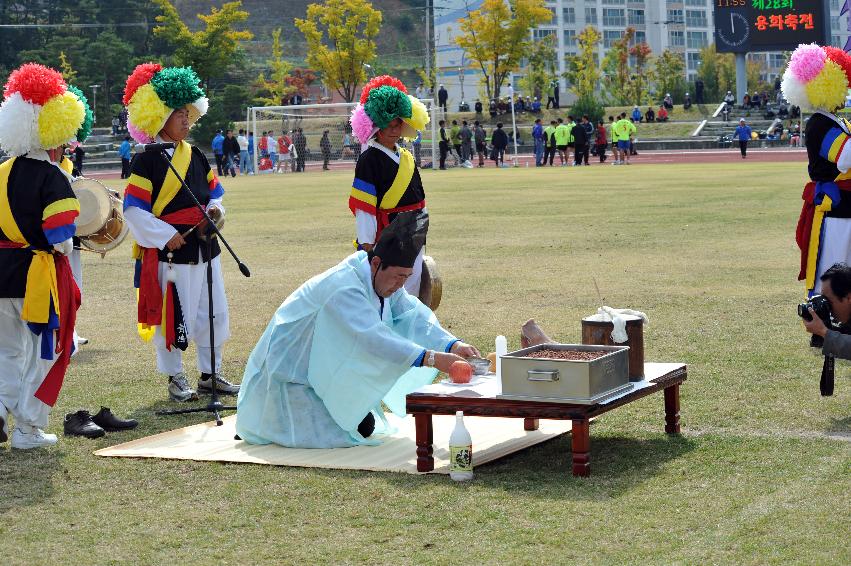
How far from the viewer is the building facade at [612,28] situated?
105500mm

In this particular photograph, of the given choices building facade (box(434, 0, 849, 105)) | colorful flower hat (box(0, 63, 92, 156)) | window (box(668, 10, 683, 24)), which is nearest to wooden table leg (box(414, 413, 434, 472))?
colorful flower hat (box(0, 63, 92, 156))

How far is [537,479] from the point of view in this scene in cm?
644

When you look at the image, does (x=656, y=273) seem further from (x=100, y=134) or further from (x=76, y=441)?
(x=100, y=134)

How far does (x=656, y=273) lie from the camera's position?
1462cm

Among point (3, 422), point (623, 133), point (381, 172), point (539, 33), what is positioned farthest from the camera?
point (539, 33)

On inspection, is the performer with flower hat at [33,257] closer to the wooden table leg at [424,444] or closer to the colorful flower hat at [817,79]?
the wooden table leg at [424,444]

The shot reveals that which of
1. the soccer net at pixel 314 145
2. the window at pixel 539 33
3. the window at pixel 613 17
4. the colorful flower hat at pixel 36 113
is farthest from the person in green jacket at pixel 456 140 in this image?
the window at pixel 613 17

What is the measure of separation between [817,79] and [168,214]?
491 cm

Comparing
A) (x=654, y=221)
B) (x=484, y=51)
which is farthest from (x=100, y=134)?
(x=654, y=221)

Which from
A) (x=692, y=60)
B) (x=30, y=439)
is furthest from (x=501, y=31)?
(x=30, y=439)

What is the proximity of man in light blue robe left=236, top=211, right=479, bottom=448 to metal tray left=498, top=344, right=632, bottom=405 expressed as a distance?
0.45 meters

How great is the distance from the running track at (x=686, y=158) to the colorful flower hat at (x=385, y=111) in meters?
33.5

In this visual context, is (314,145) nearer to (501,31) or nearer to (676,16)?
(501,31)

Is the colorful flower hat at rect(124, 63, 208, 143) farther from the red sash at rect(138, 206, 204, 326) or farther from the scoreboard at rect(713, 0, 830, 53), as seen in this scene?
the scoreboard at rect(713, 0, 830, 53)
